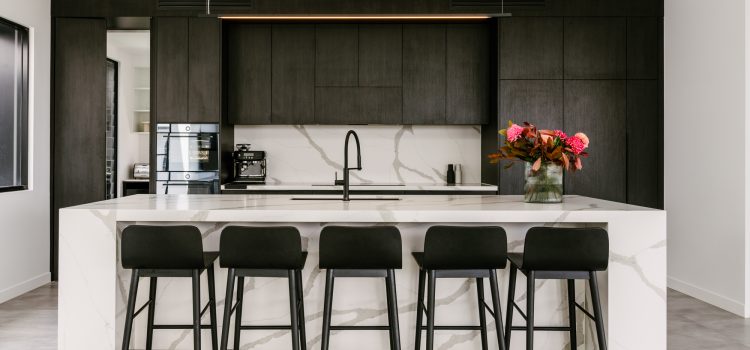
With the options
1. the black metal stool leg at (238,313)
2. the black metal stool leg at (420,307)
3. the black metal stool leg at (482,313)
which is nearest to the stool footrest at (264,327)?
the black metal stool leg at (238,313)

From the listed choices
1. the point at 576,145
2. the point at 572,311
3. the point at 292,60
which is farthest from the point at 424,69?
the point at 572,311

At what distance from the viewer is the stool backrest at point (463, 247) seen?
7.81 ft

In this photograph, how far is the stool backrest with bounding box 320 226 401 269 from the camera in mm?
2377

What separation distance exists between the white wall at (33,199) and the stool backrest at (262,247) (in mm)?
2766

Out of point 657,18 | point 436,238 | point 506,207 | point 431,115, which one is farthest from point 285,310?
point 657,18

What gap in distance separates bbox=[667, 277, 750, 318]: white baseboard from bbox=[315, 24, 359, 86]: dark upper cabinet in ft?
10.9

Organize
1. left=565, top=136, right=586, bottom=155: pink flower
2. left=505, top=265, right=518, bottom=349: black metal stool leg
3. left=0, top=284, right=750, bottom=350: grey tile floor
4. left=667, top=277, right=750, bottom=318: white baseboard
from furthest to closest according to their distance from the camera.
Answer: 1. left=667, top=277, right=750, bottom=318: white baseboard
2. left=0, top=284, right=750, bottom=350: grey tile floor
3. left=565, top=136, right=586, bottom=155: pink flower
4. left=505, top=265, right=518, bottom=349: black metal stool leg

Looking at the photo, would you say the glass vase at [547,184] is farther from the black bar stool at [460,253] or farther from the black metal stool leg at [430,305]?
the black metal stool leg at [430,305]

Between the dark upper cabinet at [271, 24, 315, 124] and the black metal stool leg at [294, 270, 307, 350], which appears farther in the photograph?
the dark upper cabinet at [271, 24, 315, 124]

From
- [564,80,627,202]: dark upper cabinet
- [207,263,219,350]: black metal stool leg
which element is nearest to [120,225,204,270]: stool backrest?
[207,263,219,350]: black metal stool leg

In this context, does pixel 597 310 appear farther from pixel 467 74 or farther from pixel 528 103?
pixel 467 74

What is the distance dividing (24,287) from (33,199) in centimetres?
72

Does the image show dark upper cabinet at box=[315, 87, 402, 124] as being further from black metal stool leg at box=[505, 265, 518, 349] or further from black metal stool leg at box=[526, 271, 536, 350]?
black metal stool leg at box=[526, 271, 536, 350]

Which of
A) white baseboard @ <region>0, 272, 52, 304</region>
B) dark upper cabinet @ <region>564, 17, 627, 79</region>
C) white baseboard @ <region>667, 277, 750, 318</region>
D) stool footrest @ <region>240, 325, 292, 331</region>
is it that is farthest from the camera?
dark upper cabinet @ <region>564, 17, 627, 79</region>
